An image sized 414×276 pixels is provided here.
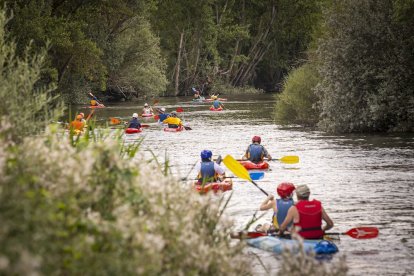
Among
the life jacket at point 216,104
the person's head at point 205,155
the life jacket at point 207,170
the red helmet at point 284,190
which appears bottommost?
the life jacket at point 216,104

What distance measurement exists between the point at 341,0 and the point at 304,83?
6285mm

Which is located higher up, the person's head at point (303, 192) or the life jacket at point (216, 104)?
the person's head at point (303, 192)

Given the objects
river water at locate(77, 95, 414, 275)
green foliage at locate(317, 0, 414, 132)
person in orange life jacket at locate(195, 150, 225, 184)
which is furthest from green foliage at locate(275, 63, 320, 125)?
person in orange life jacket at locate(195, 150, 225, 184)

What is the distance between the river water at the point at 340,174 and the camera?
1380cm

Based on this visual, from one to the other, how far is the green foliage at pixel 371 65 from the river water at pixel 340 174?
3.65 ft

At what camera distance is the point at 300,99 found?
40.9 m

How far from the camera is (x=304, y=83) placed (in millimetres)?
40656

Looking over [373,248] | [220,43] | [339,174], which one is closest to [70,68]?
[339,174]

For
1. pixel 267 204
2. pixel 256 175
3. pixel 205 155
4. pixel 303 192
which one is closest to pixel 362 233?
pixel 267 204

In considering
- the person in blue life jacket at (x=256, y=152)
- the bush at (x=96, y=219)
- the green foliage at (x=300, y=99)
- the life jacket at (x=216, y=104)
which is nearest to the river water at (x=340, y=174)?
the person in blue life jacket at (x=256, y=152)

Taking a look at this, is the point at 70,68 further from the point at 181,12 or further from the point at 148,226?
the point at 148,226

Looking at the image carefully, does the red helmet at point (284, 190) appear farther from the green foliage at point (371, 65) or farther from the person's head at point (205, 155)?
the green foliage at point (371, 65)

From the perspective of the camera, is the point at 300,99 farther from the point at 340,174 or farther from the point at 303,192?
the point at 303,192

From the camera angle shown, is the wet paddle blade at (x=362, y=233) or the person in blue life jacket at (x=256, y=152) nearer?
the wet paddle blade at (x=362, y=233)
